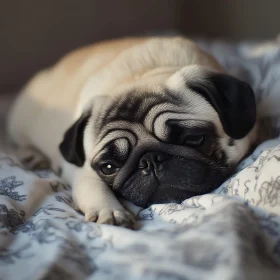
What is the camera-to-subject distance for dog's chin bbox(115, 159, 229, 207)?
4.65 feet

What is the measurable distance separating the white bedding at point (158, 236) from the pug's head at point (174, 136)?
0.07m

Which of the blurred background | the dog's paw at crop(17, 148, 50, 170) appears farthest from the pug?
the blurred background

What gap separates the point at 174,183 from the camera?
4.65 ft

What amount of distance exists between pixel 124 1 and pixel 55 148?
5.51 ft

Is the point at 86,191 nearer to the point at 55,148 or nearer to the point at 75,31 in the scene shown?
the point at 55,148

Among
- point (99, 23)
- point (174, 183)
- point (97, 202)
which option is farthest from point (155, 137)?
point (99, 23)

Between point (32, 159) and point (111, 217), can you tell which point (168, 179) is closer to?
point (111, 217)

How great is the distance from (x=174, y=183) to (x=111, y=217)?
228 millimetres

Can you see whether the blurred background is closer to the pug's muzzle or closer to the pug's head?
the pug's head

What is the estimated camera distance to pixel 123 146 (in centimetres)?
149

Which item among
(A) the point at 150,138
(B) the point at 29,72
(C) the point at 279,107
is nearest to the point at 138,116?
(A) the point at 150,138

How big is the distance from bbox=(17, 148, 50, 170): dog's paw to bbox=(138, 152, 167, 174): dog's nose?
0.64 metres

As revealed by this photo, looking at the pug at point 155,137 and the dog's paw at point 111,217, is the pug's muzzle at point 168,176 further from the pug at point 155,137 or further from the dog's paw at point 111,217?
the dog's paw at point 111,217

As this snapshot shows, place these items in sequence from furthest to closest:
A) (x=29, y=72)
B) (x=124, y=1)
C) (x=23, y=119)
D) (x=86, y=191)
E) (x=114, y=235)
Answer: (x=124, y=1) < (x=29, y=72) < (x=23, y=119) < (x=86, y=191) < (x=114, y=235)
